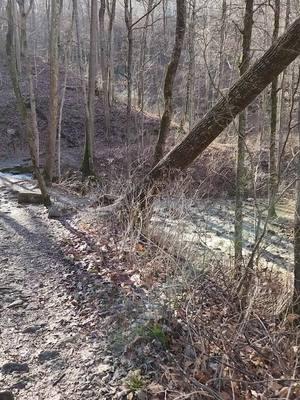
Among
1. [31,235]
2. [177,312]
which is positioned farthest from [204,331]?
[31,235]

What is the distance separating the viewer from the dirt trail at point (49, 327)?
3387mm

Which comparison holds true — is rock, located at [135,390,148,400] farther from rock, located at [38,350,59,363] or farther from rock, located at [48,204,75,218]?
rock, located at [48,204,75,218]

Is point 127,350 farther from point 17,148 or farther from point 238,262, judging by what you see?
point 17,148

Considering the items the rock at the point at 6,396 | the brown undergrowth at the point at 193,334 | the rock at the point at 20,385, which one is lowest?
the rock at the point at 20,385

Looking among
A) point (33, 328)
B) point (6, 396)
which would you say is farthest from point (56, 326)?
point (6, 396)

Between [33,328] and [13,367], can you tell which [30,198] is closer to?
[33,328]

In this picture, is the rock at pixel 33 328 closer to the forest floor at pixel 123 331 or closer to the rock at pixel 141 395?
the forest floor at pixel 123 331

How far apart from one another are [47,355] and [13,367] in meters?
0.30

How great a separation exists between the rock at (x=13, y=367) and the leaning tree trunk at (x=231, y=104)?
3076 mm

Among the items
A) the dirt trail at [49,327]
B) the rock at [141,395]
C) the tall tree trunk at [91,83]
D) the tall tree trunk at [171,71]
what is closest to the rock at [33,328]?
the dirt trail at [49,327]

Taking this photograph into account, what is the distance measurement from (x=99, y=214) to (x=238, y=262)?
2.94 meters

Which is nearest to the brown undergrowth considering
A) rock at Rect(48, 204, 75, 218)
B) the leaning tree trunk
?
the leaning tree trunk

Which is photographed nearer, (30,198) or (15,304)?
(15,304)

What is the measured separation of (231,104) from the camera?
5.50 metres
